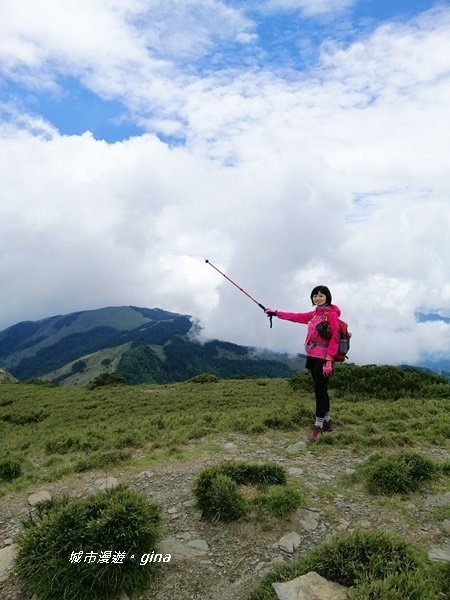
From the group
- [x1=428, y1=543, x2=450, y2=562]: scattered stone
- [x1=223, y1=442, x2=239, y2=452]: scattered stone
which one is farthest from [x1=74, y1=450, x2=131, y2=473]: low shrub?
[x1=428, y1=543, x2=450, y2=562]: scattered stone

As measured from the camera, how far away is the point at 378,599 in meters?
4.67

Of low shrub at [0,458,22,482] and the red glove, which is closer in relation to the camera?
the red glove

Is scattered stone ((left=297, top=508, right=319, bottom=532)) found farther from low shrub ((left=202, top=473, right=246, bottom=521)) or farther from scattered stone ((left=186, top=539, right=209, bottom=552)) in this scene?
scattered stone ((left=186, top=539, right=209, bottom=552))

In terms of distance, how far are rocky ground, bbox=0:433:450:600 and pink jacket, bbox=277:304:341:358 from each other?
2834 mm

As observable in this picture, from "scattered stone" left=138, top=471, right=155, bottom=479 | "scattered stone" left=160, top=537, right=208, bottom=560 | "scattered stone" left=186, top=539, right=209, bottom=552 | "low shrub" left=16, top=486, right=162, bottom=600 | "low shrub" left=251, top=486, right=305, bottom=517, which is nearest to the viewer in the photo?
"low shrub" left=16, top=486, right=162, bottom=600

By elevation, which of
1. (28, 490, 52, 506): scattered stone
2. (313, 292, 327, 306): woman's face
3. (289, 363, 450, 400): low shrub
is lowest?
(28, 490, 52, 506): scattered stone

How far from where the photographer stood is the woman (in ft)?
37.8

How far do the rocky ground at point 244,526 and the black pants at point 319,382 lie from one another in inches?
85.4

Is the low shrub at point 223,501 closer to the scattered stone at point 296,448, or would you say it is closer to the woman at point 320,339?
the scattered stone at point 296,448

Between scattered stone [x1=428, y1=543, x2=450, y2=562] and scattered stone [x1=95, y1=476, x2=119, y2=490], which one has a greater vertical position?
scattered stone [x1=428, y1=543, x2=450, y2=562]

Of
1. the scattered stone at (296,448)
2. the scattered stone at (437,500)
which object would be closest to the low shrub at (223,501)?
the scattered stone at (437,500)

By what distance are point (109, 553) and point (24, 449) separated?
11274 millimetres

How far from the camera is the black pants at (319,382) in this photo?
472 inches

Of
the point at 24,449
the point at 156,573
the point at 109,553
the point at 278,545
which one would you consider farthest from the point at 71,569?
the point at 24,449
